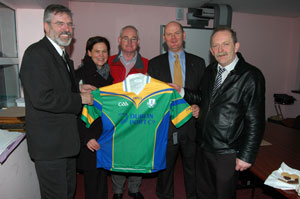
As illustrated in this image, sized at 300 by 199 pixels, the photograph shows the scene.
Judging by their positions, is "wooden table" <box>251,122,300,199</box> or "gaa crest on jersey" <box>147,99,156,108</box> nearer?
"wooden table" <box>251,122,300,199</box>

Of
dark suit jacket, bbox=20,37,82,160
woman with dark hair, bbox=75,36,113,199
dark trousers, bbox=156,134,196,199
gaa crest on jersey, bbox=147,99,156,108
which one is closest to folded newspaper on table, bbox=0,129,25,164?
dark suit jacket, bbox=20,37,82,160

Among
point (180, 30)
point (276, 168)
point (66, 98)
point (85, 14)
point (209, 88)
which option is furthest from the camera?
point (85, 14)

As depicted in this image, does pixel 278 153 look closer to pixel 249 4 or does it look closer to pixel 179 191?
pixel 179 191

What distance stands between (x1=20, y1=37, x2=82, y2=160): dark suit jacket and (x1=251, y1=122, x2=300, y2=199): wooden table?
4.73ft

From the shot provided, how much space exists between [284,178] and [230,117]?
535 millimetres

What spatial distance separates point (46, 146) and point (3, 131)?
A: 0.62 metres

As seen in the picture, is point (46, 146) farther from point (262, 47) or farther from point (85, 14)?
point (262, 47)

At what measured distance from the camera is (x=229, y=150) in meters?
1.64

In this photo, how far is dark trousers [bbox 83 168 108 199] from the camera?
201cm

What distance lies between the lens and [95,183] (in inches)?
80.0

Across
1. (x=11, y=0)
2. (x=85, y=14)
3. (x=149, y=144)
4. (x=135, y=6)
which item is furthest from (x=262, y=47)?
(x=11, y=0)

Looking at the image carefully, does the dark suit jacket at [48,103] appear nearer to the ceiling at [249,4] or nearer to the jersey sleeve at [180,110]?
the jersey sleeve at [180,110]

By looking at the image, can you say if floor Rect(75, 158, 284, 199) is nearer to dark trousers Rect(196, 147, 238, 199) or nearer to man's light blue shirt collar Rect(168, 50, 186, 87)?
dark trousers Rect(196, 147, 238, 199)

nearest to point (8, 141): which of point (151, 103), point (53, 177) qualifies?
point (53, 177)
